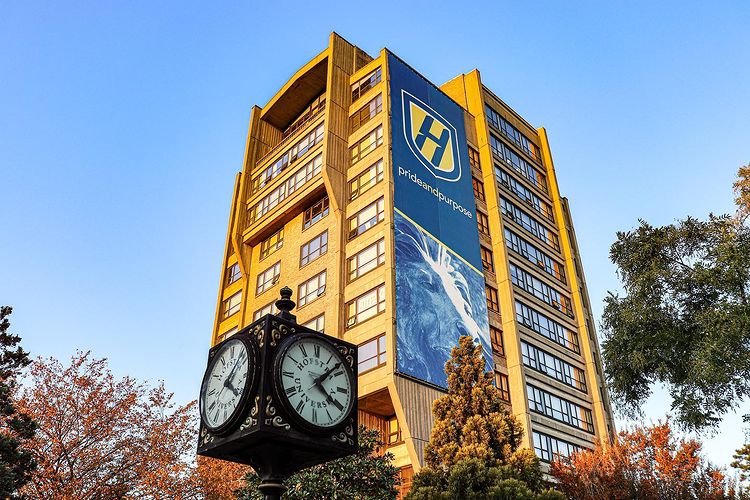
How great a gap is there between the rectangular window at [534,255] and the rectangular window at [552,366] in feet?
23.5

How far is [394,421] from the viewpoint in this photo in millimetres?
34562

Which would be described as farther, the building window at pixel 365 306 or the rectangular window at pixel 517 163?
the rectangular window at pixel 517 163

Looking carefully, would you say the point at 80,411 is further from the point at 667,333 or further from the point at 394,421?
the point at 667,333

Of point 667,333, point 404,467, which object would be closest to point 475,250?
point 404,467

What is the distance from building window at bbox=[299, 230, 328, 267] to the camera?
40531mm

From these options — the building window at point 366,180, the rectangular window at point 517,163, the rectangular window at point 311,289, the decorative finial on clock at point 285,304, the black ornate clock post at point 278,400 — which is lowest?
the black ornate clock post at point 278,400

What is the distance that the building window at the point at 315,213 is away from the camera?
140 ft

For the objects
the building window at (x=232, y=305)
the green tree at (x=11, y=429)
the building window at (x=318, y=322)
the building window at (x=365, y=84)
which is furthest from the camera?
the building window at (x=232, y=305)

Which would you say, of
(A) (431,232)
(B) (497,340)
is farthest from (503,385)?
(A) (431,232)

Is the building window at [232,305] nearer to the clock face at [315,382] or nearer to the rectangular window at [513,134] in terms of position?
the rectangular window at [513,134]

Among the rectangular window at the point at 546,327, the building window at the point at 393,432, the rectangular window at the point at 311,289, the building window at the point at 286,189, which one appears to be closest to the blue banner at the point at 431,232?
the building window at the point at 393,432

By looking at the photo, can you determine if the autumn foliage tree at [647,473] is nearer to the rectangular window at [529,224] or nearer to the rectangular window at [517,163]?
the rectangular window at [529,224]

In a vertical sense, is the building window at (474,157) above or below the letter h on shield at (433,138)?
above

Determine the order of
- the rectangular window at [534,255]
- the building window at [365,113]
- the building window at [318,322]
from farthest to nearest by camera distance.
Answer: the rectangular window at [534,255]
the building window at [365,113]
the building window at [318,322]
